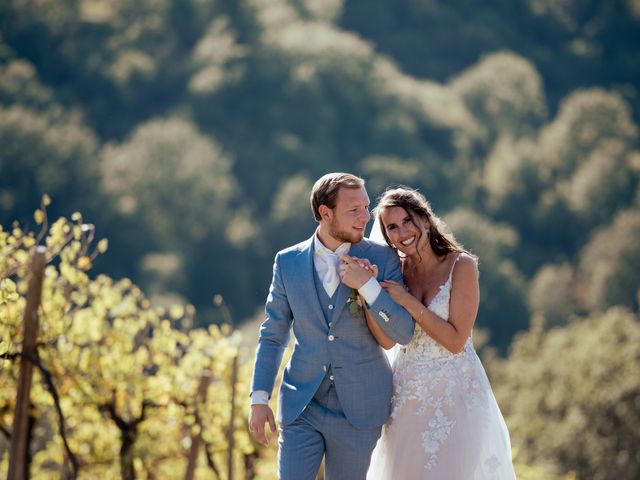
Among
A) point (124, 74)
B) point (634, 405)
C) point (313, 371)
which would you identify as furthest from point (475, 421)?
point (124, 74)

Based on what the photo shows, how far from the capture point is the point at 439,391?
4.36 metres

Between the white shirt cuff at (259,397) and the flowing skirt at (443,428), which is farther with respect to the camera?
the flowing skirt at (443,428)

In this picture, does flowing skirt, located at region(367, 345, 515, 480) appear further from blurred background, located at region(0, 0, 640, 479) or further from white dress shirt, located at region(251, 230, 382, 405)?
blurred background, located at region(0, 0, 640, 479)

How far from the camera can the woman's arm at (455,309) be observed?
418 centimetres

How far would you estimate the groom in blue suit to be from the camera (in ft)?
13.3

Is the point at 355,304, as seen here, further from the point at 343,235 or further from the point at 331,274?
the point at 343,235

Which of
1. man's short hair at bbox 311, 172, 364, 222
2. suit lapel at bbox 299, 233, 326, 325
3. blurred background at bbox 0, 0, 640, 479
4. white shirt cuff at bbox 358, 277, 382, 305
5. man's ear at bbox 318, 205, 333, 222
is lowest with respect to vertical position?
white shirt cuff at bbox 358, 277, 382, 305

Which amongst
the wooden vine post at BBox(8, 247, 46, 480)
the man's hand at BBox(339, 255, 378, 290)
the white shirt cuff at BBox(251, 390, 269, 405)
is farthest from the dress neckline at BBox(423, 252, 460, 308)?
the wooden vine post at BBox(8, 247, 46, 480)

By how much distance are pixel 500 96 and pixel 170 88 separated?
22.9 m

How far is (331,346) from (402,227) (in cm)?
62

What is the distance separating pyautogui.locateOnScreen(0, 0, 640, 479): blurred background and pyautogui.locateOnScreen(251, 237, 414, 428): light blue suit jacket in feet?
123

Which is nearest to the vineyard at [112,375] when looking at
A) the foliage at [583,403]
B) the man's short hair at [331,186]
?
the man's short hair at [331,186]

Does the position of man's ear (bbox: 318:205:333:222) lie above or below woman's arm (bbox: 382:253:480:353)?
above

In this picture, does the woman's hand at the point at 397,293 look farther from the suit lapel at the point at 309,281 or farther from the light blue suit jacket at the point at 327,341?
the suit lapel at the point at 309,281
